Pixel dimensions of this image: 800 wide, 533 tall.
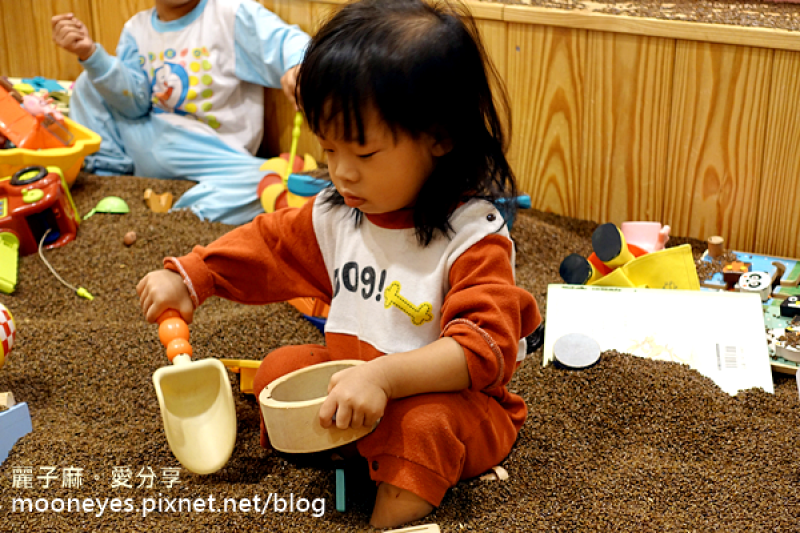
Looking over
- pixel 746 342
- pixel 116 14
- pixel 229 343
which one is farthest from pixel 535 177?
pixel 116 14

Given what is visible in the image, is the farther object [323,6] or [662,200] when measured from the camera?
[323,6]

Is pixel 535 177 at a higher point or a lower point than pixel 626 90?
lower

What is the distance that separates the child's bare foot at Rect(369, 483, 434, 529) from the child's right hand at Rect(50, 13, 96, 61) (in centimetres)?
154

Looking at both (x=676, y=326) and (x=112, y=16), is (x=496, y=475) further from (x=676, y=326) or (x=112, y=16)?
(x=112, y=16)

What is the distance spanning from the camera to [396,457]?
0.86 m

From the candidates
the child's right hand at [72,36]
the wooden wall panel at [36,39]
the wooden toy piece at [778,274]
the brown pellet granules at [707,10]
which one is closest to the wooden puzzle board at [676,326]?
the wooden toy piece at [778,274]

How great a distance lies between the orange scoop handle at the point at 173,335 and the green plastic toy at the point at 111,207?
0.99 metres

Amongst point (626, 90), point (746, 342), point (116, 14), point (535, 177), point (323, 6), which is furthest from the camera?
point (116, 14)

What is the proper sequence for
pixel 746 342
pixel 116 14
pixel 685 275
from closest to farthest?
pixel 746 342
pixel 685 275
pixel 116 14

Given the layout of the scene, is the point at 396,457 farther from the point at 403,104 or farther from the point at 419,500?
the point at 403,104

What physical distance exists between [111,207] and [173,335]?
102cm

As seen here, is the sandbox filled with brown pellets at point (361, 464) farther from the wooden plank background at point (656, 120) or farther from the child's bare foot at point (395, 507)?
the wooden plank background at point (656, 120)

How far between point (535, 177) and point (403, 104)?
1015 millimetres

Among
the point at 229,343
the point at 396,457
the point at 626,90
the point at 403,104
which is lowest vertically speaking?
the point at 229,343
